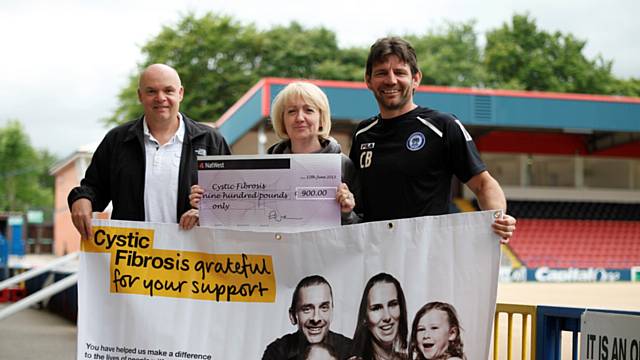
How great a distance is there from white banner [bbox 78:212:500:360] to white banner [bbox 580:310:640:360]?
57 centimetres

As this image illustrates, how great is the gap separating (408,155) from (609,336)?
1198 millimetres

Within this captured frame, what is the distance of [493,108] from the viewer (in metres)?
25.6

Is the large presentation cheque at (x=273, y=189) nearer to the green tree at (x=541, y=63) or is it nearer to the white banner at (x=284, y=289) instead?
the white banner at (x=284, y=289)

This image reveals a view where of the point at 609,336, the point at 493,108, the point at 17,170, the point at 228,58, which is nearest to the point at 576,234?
the point at 493,108

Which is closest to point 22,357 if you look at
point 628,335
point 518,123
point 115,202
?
point 115,202

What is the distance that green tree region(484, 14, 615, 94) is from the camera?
57.4 metres

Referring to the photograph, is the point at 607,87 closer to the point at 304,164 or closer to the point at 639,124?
the point at 639,124

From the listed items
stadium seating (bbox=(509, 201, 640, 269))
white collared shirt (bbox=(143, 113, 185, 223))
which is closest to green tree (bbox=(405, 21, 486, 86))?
stadium seating (bbox=(509, 201, 640, 269))

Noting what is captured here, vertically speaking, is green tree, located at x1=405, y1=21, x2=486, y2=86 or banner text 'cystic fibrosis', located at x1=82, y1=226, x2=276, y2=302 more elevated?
green tree, located at x1=405, y1=21, x2=486, y2=86

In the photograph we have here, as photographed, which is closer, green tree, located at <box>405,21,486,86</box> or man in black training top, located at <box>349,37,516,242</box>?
man in black training top, located at <box>349,37,516,242</box>

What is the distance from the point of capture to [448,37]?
2534 inches

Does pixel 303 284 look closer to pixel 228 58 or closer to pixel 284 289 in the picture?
pixel 284 289

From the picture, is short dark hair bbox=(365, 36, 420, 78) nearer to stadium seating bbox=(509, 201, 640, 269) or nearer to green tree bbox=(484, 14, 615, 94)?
stadium seating bbox=(509, 201, 640, 269)
